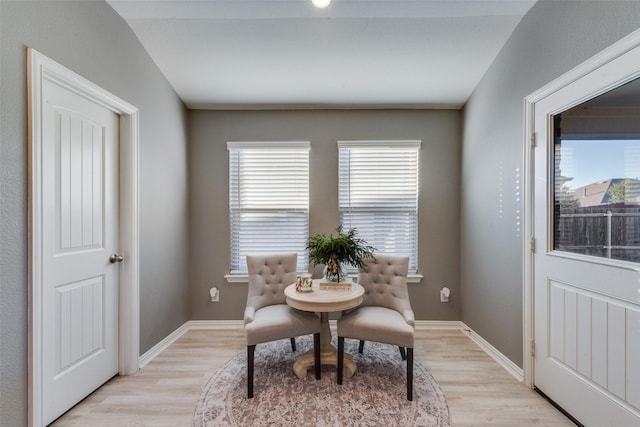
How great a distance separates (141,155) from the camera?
2.33m

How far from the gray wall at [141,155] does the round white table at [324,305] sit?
1.30 metres

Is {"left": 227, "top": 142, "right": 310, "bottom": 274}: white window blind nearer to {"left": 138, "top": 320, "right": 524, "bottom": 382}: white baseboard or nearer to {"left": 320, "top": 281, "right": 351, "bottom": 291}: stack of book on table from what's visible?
{"left": 138, "top": 320, "right": 524, "bottom": 382}: white baseboard

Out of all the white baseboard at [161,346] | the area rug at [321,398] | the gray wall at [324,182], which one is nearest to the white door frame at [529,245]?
the area rug at [321,398]

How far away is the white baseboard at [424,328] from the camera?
223 centimetres

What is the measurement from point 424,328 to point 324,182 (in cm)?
199

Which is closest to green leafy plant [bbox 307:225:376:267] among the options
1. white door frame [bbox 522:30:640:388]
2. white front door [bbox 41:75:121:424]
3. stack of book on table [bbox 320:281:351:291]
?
stack of book on table [bbox 320:281:351:291]

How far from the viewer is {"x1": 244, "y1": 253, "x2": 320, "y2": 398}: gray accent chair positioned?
1.98 metres

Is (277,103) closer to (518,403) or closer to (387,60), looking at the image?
(387,60)

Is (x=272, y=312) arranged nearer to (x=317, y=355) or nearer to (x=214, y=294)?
(x=317, y=355)

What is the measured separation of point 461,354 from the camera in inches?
97.5

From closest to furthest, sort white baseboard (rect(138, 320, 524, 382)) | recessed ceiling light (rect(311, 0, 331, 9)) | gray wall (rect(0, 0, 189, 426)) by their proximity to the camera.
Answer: gray wall (rect(0, 0, 189, 426)) < recessed ceiling light (rect(311, 0, 331, 9)) < white baseboard (rect(138, 320, 524, 382))

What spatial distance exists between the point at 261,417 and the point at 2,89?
2.31 m

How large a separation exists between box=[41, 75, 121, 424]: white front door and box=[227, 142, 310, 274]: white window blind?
3.76 ft

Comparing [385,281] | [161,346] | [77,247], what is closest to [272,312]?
[385,281]
